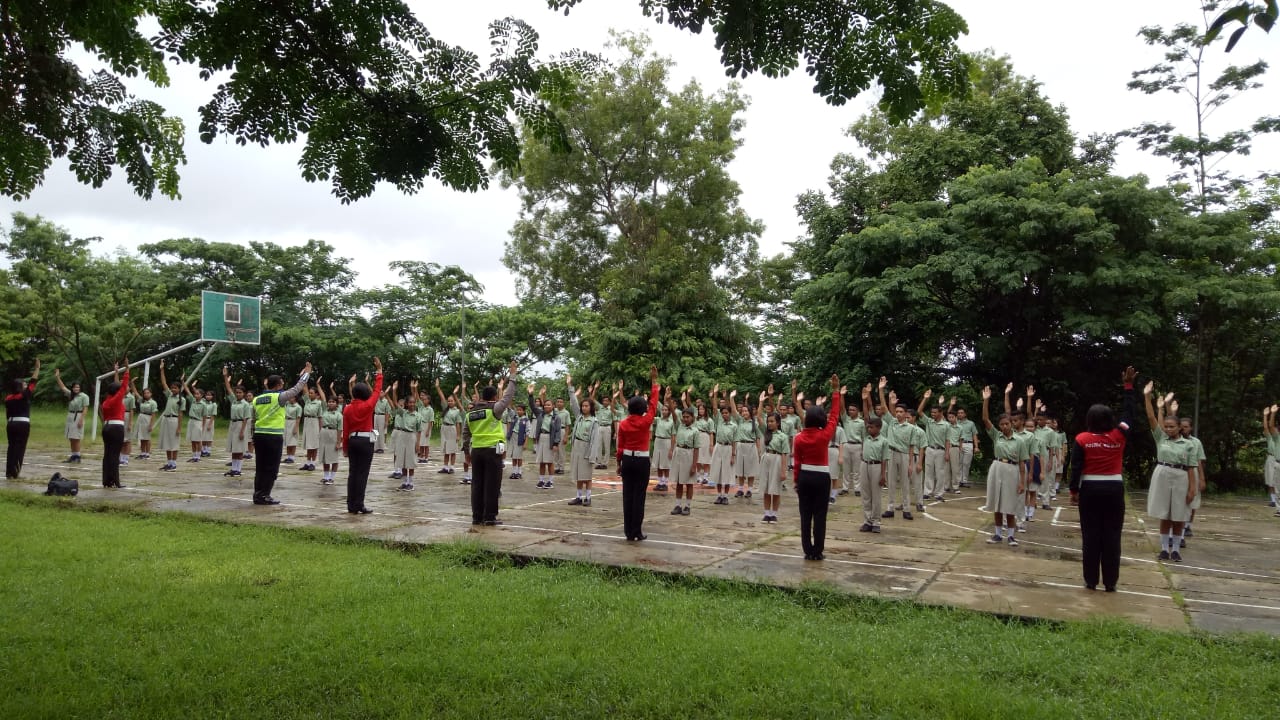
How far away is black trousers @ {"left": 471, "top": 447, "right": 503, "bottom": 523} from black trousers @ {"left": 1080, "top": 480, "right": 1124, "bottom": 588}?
6403 mm

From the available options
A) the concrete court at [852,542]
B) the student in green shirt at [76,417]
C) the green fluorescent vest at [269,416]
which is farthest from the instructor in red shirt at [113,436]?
the student in green shirt at [76,417]

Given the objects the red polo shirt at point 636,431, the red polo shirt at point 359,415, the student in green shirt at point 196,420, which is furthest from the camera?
the student in green shirt at point 196,420

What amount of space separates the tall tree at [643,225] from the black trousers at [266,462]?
1386 cm

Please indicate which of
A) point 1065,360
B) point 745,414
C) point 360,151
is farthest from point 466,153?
point 1065,360

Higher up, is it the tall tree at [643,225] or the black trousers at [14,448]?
the tall tree at [643,225]

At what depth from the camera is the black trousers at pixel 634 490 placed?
881 cm

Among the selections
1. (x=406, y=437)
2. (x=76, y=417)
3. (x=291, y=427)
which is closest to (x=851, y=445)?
(x=406, y=437)

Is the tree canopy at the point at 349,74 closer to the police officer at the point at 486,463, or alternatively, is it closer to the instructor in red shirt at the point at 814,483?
the instructor in red shirt at the point at 814,483

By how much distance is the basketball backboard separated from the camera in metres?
23.8

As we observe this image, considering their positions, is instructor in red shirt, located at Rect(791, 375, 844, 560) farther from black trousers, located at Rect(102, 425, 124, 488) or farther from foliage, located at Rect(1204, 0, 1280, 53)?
black trousers, located at Rect(102, 425, 124, 488)

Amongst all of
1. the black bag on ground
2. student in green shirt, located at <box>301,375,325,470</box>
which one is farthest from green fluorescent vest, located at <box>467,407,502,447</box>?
student in green shirt, located at <box>301,375,325,470</box>

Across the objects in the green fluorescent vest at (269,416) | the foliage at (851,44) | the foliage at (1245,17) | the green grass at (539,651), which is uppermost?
the foliage at (851,44)

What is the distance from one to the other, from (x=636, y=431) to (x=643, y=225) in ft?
67.2

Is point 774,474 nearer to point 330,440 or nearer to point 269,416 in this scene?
point 269,416
